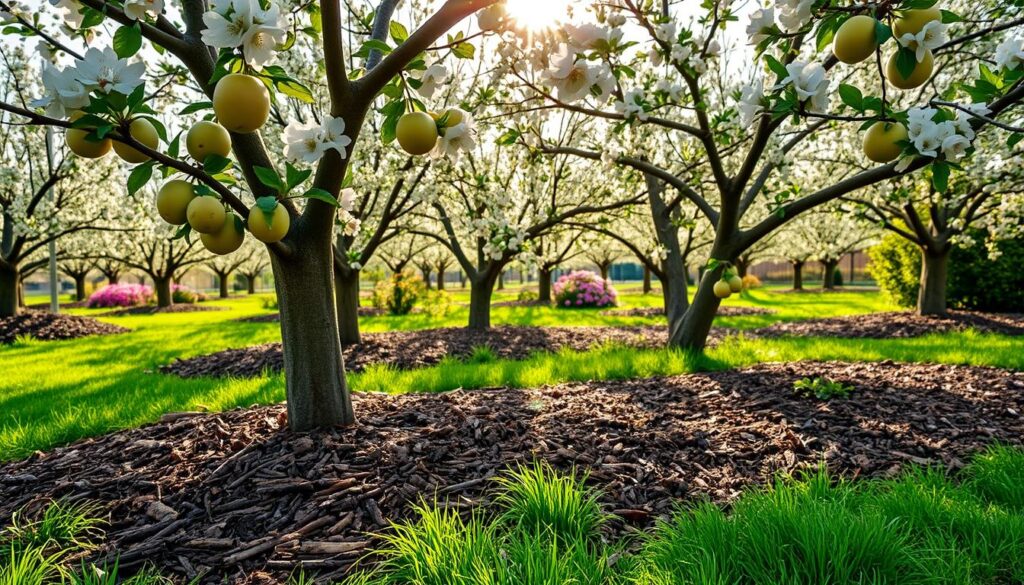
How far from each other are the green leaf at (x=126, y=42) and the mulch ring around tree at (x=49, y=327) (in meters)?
12.9

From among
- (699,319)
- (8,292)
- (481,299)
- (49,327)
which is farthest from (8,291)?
(699,319)

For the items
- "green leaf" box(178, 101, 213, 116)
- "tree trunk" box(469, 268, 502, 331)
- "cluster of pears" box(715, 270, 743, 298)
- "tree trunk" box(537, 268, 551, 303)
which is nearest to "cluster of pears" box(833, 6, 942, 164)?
"green leaf" box(178, 101, 213, 116)

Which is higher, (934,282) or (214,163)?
(214,163)

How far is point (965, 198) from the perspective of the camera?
8656 mm

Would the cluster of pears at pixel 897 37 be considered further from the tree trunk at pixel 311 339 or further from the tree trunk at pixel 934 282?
the tree trunk at pixel 934 282

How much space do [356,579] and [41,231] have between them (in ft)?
45.9

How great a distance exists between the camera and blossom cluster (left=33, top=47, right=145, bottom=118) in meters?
1.36

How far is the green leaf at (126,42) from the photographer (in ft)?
4.97

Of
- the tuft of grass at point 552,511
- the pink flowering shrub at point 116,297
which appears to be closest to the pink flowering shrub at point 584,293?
the tuft of grass at point 552,511

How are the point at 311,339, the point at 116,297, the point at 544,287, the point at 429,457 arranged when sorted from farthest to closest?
the point at 116,297 < the point at 544,287 < the point at 311,339 < the point at 429,457

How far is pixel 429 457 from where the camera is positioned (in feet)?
8.63

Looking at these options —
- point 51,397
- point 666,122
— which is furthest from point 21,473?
point 666,122

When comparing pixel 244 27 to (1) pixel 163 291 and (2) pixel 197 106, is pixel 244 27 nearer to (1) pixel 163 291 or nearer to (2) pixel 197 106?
(2) pixel 197 106

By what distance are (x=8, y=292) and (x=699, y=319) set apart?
15469 millimetres
